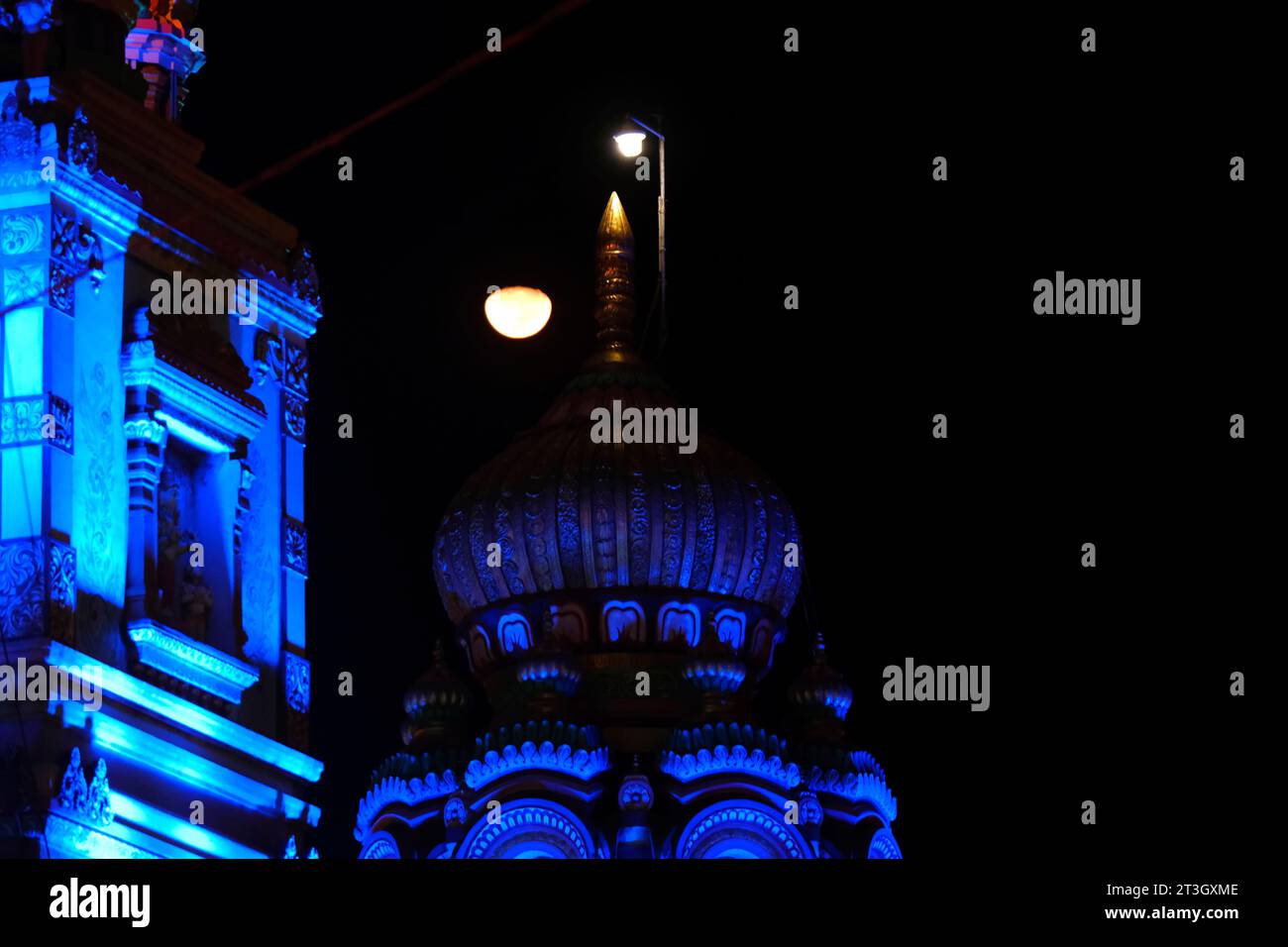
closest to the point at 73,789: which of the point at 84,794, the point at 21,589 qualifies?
the point at 84,794

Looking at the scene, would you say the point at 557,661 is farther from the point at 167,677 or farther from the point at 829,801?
the point at 167,677

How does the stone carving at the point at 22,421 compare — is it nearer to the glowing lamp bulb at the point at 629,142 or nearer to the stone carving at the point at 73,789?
the stone carving at the point at 73,789

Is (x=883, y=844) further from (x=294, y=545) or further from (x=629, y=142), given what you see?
(x=294, y=545)

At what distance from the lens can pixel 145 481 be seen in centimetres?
1911

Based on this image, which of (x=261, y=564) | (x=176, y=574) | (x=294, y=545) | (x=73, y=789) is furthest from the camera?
(x=294, y=545)

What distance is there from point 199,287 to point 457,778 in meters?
9.32

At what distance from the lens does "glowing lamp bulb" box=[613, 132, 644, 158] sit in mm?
26000

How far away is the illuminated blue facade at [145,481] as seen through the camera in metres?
18.2

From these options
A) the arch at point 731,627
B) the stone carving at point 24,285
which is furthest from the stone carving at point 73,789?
the arch at point 731,627

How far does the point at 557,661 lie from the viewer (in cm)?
2841

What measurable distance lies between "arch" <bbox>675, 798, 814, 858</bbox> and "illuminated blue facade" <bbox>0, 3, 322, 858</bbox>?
310 inches

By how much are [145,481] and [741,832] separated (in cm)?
989

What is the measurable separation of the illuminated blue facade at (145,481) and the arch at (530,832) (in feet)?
25.4
